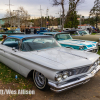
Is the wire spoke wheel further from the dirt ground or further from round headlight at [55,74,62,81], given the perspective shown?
round headlight at [55,74,62,81]

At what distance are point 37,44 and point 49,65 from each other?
1.57 meters

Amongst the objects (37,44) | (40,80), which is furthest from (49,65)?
(37,44)

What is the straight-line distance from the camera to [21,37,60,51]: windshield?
13.0 feet

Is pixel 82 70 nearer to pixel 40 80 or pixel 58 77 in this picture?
pixel 58 77

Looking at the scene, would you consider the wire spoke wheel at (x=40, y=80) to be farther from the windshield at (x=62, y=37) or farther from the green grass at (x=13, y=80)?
the windshield at (x=62, y=37)

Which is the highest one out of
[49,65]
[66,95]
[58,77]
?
[49,65]

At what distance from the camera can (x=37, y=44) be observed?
4.22 meters

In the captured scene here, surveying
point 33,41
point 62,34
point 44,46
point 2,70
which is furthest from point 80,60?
point 62,34

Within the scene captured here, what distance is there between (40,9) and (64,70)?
133 ft

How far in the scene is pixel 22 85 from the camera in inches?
142

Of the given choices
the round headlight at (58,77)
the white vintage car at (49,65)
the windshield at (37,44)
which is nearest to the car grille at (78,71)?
the white vintage car at (49,65)

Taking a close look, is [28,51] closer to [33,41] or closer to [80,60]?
[33,41]

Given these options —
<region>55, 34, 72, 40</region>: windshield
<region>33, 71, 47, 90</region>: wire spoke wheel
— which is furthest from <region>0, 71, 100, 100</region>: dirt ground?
<region>55, 34, 72, 40</region>: windshield

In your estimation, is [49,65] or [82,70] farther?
[82,70]
